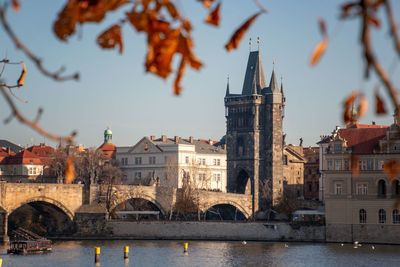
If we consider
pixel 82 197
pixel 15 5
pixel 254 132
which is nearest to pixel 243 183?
pixel 254 132

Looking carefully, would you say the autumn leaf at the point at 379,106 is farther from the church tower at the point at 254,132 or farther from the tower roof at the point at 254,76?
the tower roof at the point at 254,76

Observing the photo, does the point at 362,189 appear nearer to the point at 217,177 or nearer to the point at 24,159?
the point at 217,177

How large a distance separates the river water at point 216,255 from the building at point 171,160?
4106 centimetres

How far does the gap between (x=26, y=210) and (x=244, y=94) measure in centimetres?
3585

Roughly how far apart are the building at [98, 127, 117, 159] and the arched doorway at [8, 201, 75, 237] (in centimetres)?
4228

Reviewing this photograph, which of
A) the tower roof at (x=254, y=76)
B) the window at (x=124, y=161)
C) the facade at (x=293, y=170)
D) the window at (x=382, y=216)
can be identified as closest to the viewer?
the window at (x=382, y=216)

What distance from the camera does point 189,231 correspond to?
231ft

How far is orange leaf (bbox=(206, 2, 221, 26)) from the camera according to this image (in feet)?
11.5

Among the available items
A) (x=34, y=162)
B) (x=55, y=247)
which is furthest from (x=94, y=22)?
(x=34, y=162)

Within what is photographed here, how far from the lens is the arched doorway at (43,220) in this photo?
71.2m

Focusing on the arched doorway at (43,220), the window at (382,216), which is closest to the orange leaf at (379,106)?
the window at (382,216)

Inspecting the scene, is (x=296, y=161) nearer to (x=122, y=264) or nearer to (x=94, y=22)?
(x=122, y=264)

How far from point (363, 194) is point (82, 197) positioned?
25.5 metres

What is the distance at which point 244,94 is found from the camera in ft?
329
